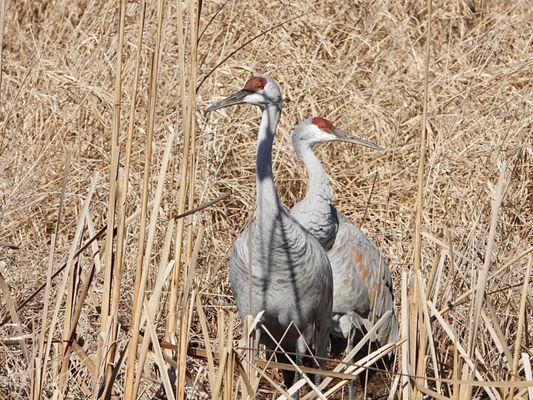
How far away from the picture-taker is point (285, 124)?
19.0 feet

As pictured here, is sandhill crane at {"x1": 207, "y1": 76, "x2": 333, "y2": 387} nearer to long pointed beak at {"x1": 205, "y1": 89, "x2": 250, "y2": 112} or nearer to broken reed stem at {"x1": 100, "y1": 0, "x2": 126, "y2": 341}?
long pointed beak at {"x1": 205, "y1": 89, "x2": 250, "y2": 112}

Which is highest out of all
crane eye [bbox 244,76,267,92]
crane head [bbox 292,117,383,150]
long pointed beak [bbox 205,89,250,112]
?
crane eye [bbox 244,76,267,92]

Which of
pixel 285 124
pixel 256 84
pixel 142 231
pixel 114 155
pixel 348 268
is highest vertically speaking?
pixel 256 84

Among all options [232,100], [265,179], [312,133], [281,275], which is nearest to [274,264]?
[281,275]

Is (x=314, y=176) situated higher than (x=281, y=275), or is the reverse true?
(x=314, y=176)

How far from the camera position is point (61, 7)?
6332mm

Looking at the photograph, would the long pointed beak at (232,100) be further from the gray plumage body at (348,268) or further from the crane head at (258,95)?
the gray plumage body at (348,268)

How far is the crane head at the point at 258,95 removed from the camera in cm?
425

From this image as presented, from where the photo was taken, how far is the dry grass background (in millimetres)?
5145

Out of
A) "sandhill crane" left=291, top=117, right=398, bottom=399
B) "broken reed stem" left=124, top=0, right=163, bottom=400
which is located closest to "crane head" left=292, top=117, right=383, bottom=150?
"sandhill crane" left=291, top=117, right=398, bottom=399

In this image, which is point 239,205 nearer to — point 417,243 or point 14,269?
point 14,269

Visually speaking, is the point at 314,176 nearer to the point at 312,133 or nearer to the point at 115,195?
the point at 312,133

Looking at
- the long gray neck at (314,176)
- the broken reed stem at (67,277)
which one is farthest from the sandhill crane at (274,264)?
the broken reed stem at (67,277)

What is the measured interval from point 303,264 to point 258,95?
657mm
